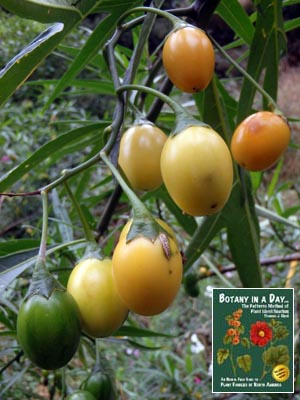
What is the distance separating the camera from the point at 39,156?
0.58 meters

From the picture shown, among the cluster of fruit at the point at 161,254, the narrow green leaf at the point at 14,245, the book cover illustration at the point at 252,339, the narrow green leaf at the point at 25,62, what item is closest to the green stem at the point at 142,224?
the cluster of fruit at the point at 161,254

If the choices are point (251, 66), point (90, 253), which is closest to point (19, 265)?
point (90, 253)

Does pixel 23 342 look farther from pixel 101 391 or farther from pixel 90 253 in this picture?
pixel 101 391

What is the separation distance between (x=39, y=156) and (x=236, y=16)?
288 millimetres

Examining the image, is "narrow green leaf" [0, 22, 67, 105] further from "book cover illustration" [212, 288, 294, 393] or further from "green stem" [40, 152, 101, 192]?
"book cover illustration" [212, 288, 294, 393]

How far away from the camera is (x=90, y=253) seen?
38 cm

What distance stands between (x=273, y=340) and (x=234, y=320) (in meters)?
0.06

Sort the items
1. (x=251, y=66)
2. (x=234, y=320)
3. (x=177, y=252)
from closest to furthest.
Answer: (x=177, y=252) < (x=251, y=66) < (x=234, y=320)

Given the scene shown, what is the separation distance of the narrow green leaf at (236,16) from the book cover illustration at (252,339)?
0.32 m

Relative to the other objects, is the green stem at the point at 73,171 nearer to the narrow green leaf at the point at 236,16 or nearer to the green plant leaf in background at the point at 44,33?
the green plant leaf in background at the point at 44,33

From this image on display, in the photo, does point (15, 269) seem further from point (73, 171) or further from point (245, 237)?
point (245, 237)

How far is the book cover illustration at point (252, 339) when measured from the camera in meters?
0.65

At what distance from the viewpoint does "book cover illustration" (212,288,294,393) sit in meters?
0.65

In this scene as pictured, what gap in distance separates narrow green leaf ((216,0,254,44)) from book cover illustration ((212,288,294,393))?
0.32 m
